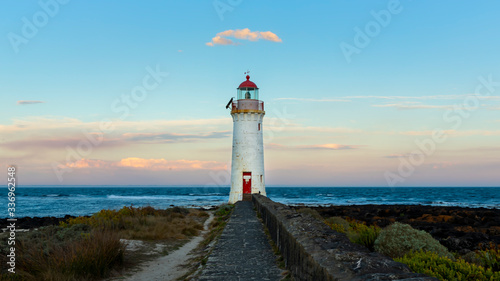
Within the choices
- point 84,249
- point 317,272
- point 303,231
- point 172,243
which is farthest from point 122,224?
point 317,272

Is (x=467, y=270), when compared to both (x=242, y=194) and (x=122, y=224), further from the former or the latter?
(x=242, y=194)

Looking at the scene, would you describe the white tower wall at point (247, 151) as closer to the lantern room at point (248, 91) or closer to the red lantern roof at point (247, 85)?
the lantern room at point (248, 91)

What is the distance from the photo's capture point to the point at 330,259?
446 cm

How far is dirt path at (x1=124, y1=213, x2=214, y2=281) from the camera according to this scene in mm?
8812

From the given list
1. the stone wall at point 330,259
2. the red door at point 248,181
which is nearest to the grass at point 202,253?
the stone wall at point 330,259

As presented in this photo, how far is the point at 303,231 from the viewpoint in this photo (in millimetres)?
6785

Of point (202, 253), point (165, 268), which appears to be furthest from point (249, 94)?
point (165, 268)

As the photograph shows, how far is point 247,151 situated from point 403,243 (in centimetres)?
1998

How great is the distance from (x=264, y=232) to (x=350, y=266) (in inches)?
317

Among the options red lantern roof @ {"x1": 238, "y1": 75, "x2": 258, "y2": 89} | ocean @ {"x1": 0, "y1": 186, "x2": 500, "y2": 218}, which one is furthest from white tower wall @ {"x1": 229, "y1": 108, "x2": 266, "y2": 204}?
ocean @ {"x1": 0, "y1": 186, "x2": 500, "y2": 218}

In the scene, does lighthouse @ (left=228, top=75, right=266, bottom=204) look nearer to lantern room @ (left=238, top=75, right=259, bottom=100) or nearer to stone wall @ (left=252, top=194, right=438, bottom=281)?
lantern room @ (left=238, top=75, right=259, bottom=100)

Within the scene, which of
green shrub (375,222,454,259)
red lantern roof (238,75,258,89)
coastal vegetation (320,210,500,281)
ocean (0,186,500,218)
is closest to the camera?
coastal vegetation (320,210,500,281)

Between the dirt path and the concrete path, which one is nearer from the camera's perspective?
the concrete path

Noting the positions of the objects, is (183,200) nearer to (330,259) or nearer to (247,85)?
(247,85)
